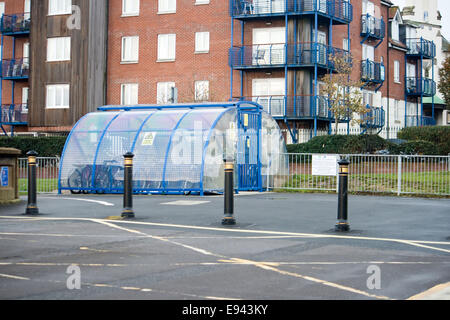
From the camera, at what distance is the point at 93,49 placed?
44.1m

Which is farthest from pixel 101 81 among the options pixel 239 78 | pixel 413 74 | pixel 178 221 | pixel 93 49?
pixel 178 221

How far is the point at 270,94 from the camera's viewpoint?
40.2 meters

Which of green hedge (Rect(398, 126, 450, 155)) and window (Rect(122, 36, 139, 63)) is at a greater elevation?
window (Rect(122, 36, 139, 63))

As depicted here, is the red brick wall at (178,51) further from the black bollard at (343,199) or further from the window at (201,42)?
the black bollard at (343,199)

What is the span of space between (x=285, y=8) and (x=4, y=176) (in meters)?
24.0

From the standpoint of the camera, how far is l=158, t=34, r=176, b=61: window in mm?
43062

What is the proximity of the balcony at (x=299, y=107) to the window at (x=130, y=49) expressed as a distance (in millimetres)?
9641

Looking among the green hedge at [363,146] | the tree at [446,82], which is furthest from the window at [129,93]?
the tree at [446,82]

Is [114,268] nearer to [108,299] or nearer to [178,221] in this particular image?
[108,299]

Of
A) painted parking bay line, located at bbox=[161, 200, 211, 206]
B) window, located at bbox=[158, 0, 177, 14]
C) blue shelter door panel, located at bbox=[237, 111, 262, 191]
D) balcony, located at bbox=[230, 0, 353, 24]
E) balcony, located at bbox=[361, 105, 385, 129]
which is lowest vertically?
painted parking bay line, located at bbox=[161, 200, 211, 206]

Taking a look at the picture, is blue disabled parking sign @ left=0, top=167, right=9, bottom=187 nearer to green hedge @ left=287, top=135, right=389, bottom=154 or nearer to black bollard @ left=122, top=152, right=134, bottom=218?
black bollard @ left=122, top=152, right=134, bottom=218

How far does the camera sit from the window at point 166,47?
43062mm

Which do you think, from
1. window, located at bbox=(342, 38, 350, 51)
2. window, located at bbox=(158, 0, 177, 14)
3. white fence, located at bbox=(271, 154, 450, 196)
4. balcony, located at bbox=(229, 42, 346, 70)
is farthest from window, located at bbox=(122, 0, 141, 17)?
white fence, located at bbox=(271, 154, 450, 196)

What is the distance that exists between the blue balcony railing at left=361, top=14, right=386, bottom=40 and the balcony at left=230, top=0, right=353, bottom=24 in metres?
4.76
